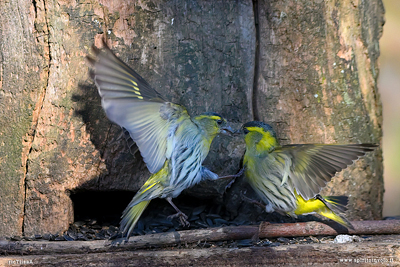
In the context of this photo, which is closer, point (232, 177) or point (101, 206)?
point (232, 177)

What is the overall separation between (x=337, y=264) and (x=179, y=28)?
99.6 inches

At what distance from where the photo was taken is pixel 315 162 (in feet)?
10.8

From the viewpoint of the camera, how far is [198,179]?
11.7ft

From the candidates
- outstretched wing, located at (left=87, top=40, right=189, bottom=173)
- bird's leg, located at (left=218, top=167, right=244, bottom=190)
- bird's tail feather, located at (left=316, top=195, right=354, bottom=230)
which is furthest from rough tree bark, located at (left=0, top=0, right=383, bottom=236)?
outstretched wing, located at (left=87, top=40, right=189, bottom=173)

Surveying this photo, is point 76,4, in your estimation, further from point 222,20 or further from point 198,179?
point 198,179

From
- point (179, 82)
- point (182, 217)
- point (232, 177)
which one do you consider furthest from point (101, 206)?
point (179, 82)

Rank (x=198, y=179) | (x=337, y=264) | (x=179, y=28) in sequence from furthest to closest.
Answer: (x=179, y=28), (x=198, y=179), (x=337, y=264)

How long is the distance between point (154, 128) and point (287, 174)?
3.94 ft

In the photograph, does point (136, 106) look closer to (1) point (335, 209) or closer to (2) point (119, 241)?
(2) point (119, 241)

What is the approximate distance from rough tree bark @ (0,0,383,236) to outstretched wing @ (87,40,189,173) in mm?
650

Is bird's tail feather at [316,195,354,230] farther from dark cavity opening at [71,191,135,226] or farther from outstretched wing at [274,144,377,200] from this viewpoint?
dark cavity opening at [71,191,135,226]

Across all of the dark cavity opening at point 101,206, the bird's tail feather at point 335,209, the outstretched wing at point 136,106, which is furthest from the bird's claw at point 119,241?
the bird's tail feather at point 335,209

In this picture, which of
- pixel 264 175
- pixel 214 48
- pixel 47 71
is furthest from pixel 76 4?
pixel 264 175

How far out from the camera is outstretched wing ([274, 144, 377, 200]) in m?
3.13
